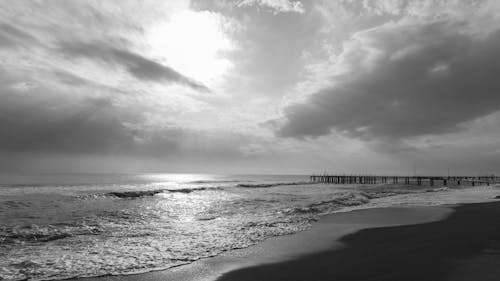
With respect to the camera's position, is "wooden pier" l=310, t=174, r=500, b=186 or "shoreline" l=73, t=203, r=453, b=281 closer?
"shoreline" l=73, t=203, r=453, b=281

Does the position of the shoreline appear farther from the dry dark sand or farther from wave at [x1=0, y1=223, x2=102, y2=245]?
wave at [x1=0, y1=223, x2=102, y2=245]

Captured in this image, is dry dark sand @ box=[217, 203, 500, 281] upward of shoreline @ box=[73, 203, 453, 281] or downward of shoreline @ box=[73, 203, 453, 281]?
upward

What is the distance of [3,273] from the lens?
266 inches

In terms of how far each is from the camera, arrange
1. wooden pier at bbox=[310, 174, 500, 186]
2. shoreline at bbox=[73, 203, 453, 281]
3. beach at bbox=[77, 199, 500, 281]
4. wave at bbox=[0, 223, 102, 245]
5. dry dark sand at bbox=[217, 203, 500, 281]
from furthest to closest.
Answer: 1. wooden pier at bbox=[310, 174, 500, 186]
2. wave at bbox=[0, 223, 102, 245]
3. shoreline at bbox=[73, 203, 453, 281]
4. beach at bbox=[77, 199, 500, 281]
5. dry dark sand at bbox=[217, 203, 500, 281]

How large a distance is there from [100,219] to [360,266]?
13.8 meters

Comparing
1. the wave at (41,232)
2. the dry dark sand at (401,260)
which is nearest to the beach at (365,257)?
the dry dark sand at (401,260)

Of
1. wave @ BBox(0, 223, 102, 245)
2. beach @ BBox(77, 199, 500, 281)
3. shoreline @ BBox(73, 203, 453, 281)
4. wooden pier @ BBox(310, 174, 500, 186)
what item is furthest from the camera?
wooden pier @ BBox(310, 174, 500, 186)

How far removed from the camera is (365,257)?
758 centimetres

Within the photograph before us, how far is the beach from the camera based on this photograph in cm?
627

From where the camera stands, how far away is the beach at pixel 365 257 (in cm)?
627

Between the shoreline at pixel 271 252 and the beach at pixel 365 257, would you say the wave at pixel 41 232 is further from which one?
the beach at pixel 365 257

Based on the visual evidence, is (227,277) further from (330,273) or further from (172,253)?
(172,253)

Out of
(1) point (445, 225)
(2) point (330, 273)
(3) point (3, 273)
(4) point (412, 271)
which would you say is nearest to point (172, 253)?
(3) point (3, 273)

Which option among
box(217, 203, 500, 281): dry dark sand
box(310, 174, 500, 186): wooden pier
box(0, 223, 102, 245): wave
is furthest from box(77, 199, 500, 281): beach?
box(310, 174, 500, 186): wooden pier
